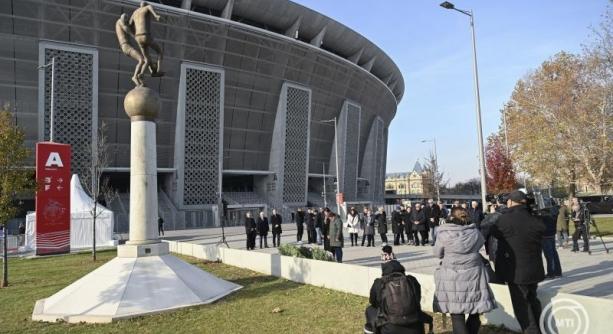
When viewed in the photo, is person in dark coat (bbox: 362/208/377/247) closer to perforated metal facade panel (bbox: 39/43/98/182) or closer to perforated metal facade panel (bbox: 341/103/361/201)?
perforated metal facade panel (bbox: 39/43/98/182)

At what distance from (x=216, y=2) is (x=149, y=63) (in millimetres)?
31488

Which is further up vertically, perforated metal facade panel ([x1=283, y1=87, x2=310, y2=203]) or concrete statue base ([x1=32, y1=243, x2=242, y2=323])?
perforated metal facade panel ([x1=283, y1=87, x2=310, y2=203])

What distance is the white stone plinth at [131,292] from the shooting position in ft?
26.5

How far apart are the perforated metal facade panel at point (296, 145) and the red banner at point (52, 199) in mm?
25992

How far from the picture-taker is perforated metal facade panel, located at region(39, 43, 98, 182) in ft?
111

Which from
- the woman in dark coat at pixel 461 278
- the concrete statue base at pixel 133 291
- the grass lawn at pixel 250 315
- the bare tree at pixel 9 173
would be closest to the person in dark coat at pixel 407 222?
the grass lawn at pixel 250 315

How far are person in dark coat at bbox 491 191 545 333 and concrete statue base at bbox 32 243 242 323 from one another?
5.66 m

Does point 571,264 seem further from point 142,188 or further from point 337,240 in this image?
point 142,188

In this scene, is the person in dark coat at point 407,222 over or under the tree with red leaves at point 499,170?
under

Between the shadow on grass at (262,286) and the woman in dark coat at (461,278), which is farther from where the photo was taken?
the shadow on grass at (262,286)

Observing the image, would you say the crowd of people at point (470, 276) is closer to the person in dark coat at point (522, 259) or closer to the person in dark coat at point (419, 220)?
the person in dark coat at point (522, 259)

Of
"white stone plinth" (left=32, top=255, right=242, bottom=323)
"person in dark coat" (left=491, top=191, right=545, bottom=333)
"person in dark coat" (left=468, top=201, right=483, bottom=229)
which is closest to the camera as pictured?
"person in dark coat" (left=491, top=191, right=545, bottom=333)

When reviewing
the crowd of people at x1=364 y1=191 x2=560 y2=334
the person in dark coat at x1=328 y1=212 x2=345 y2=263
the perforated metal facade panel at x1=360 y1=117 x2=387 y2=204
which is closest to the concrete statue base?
the person in dark coat at x1=328 y1=212 x2=345 y2=263

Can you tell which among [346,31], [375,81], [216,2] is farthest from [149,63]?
[375,81]
